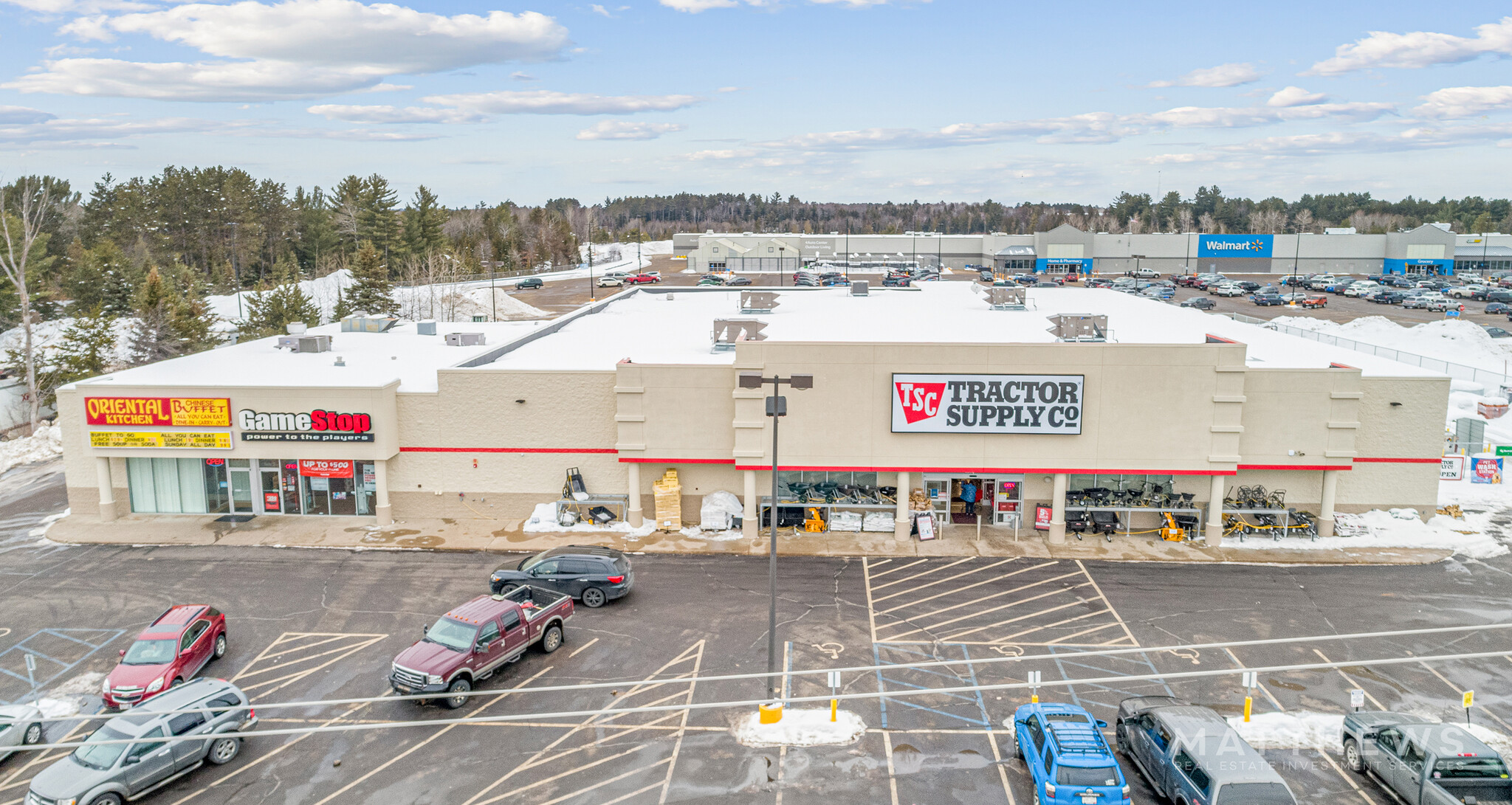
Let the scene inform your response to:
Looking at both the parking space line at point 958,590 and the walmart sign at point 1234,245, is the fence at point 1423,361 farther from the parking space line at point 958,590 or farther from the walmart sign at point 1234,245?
the walmart sign at point 1234,245

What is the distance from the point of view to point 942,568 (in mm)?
29703

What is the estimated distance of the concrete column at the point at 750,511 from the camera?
31.9 meters

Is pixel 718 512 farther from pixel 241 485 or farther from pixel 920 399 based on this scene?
pixel 241 485

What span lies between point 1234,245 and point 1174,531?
105 metres

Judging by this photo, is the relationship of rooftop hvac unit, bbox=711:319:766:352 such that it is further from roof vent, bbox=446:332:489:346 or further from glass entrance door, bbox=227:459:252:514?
glass entrance door, bbox=227:459:252:514

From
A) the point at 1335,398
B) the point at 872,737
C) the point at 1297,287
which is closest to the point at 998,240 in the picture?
the point at 1297,287

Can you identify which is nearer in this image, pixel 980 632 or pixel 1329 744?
pixel 1329 744

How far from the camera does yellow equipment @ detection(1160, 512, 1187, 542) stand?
32.1 m

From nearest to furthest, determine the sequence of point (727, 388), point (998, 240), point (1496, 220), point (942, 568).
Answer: point (942, 568), point (727, 388), point (998, 240), point (1496, 220)

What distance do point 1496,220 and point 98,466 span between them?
211 m

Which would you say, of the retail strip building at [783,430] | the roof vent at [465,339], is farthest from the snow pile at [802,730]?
the roof vent at [465,339]

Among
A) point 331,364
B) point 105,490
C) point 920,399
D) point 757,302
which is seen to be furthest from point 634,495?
point 105,490

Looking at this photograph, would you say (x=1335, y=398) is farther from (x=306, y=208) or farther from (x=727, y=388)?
(x=306, y=208)

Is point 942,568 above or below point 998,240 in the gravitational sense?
below
